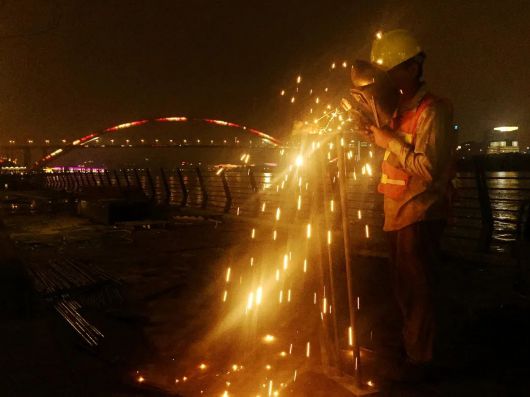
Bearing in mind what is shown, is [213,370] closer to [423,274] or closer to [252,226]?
[423,274]

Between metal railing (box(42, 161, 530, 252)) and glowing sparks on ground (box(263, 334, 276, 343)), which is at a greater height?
metal railing (box(42, 161, 530, 252))

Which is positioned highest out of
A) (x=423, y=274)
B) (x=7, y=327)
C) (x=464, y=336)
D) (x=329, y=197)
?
(x=329, y=197)

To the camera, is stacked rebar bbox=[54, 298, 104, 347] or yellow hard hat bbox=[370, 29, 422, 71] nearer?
yellow hard hat bbox=[370, 29, 422, 71]

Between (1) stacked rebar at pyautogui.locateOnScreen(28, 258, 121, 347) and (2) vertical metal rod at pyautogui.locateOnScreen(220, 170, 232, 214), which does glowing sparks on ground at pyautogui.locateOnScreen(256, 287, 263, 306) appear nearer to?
(1) stacked rebar at pyautogui.locateOnScreen(28, 258, 121, 347)

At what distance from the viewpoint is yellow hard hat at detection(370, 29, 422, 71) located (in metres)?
3.40

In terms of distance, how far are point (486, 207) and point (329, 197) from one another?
7118mm

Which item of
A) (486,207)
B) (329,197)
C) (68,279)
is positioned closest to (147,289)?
(68,279)

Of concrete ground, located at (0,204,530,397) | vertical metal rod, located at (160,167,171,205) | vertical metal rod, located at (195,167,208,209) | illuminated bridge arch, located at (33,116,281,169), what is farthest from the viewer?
illuminated bridge arch, located at (33,116,281,169)

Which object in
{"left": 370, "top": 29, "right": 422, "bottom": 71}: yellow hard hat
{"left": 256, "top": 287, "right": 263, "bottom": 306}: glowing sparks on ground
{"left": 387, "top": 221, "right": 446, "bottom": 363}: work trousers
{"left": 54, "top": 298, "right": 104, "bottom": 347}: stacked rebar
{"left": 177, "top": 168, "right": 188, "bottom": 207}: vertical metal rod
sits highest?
{"left": 370, "top": 29, "right": 422, "bottom": 71}: yellow hard hat

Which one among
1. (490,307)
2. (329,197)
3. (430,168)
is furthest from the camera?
(490,307)

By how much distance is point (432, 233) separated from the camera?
3420mm

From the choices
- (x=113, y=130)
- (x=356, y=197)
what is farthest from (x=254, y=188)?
(x=113, y=130)

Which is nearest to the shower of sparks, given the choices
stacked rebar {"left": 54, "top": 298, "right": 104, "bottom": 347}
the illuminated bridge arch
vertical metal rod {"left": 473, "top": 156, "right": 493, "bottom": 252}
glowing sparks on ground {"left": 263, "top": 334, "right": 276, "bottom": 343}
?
glowing sparks on ground {"left": 263, "top": 334, "right": 276, "bottom": 343}

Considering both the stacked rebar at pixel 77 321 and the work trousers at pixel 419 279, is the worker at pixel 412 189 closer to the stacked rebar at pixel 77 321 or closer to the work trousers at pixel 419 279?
the work trousers at pixel 419 279
